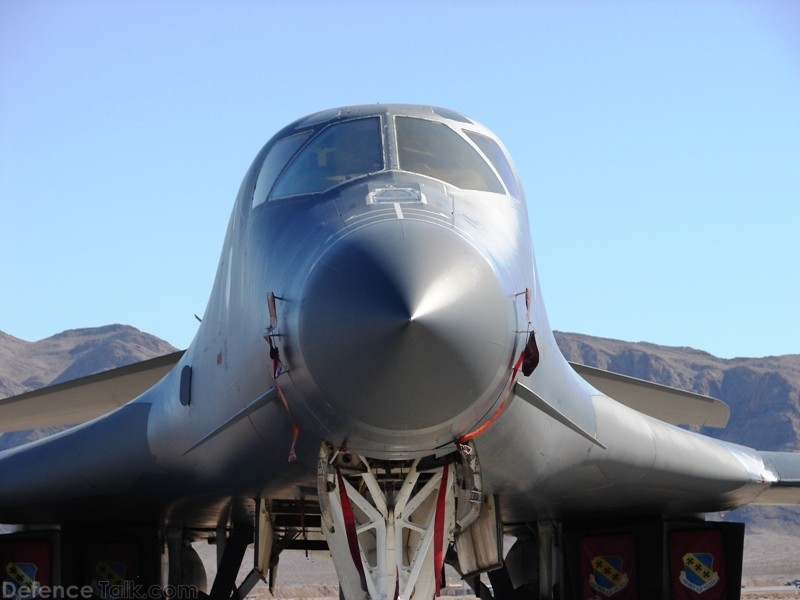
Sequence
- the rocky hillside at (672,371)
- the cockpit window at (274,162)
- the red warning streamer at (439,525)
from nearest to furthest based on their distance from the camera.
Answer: the red warning streamer at (439,525)
the cockpit window at (274,162)
the rocky hillside at (672,371)

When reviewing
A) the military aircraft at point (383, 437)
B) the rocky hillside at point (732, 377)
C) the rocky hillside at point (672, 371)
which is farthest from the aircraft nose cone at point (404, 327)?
the rocky hillside at point (732, 377)

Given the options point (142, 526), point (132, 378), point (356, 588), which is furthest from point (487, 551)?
point (132, 378)

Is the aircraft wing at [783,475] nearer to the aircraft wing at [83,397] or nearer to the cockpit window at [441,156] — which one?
the cockpit window at [441,156]

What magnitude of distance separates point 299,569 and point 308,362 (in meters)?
50.2

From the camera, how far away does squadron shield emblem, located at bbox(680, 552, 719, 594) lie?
1112 cm

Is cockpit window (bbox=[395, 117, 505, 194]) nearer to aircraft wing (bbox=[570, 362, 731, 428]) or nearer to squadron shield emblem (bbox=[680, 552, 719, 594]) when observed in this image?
squadron shield emblem (bbox=[680, 552, 719, 594])

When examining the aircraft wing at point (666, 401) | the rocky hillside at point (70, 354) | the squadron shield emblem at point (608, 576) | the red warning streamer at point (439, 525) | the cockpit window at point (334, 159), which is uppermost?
the rocky hillside at point (70, 354)

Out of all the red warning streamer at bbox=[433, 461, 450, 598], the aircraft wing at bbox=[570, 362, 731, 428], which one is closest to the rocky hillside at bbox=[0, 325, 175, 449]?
the aircraft wing at bbox=[570, 362, 731, 428]

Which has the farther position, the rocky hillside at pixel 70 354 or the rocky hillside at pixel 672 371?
the rocky hillside at pixel 70 354

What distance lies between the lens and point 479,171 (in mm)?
7820

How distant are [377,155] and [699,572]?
19.1ft

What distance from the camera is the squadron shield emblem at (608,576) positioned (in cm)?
1148

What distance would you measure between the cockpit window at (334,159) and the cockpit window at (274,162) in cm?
12

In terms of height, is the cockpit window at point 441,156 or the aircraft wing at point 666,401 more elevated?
the cockpit window at point 441,156
